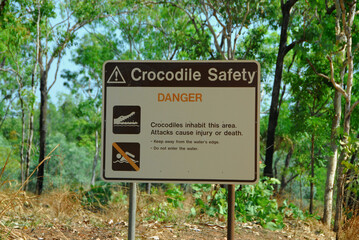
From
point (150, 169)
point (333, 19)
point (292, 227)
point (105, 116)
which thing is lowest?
point (292, 227)

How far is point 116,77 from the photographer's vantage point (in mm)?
3445

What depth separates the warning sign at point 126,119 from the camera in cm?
340

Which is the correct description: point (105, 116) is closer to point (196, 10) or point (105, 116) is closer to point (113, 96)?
point (113, 96)

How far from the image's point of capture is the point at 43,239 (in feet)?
17.4

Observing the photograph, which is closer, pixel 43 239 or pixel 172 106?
pixel 172 106

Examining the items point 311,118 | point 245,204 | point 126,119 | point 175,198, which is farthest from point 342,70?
point 126,119

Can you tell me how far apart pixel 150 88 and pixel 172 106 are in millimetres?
206

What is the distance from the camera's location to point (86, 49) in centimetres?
3422

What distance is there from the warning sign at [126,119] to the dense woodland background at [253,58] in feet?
3.90

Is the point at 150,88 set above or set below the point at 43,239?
above

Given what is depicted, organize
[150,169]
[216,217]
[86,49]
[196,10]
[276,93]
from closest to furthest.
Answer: [150,169]
[216,217]
[276,93]
[196,10]
[86,49]

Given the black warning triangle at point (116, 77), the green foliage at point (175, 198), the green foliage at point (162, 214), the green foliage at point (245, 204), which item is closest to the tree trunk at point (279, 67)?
the green foliage at point (245, 204)

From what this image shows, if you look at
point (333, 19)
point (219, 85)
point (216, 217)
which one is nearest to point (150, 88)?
point (219, 85)

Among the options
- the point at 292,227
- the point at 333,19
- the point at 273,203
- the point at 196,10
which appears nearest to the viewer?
the point at 273,203
